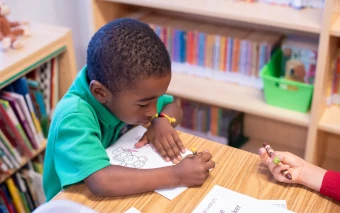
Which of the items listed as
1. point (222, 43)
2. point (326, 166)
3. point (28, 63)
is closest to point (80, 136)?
point (28, 63)

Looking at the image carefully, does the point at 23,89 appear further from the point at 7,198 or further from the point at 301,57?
the point at 301,57

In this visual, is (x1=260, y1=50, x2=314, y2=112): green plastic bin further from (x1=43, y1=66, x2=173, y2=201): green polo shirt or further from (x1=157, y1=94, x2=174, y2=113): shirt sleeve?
(x1=43, y1=66, x2=173, y2=201): green polo shirt

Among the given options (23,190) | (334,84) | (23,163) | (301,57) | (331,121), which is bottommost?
(23,190)

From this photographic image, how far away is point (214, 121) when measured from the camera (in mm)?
2129

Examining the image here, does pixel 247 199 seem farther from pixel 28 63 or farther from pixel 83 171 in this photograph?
pixel 28 63

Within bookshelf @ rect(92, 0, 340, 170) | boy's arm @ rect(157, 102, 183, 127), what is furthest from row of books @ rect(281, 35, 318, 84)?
boy's arm @ rect(157, 102, 183, 127)

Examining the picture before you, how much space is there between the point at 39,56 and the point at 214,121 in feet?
3.11

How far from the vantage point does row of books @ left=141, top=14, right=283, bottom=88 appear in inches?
74.9

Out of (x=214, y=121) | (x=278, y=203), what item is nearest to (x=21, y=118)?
(x=214, y=121)

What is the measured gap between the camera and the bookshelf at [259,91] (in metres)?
1.57

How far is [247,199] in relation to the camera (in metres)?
0.90

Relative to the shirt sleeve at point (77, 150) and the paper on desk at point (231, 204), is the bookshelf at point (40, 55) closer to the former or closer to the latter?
the shirt sleeve at point (77, 150)

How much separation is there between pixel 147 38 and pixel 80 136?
10.8 inches

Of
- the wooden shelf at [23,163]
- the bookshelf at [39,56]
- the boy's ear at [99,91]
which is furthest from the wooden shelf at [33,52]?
the boy's ear at [99,91]
